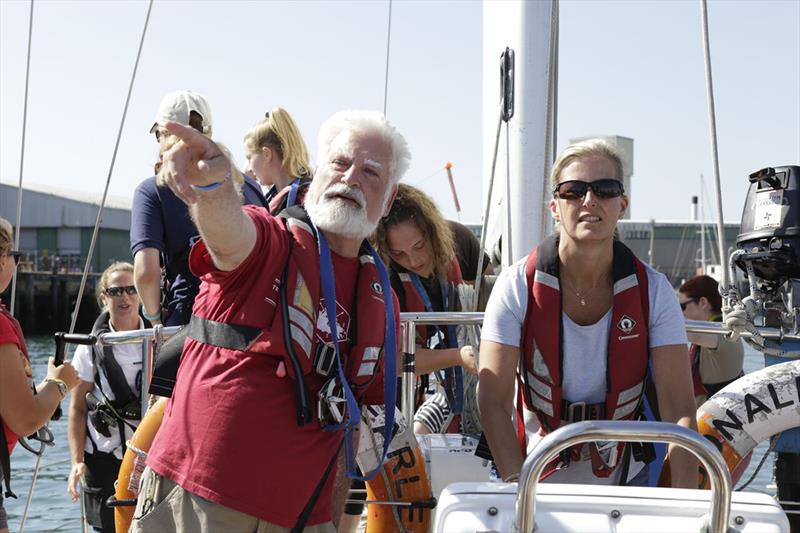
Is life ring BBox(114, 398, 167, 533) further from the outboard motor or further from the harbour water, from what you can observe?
the harbour water

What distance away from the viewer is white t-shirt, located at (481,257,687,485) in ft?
10.4

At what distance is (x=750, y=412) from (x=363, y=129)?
6.54 feet

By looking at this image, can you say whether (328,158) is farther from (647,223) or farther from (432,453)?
(647,223)

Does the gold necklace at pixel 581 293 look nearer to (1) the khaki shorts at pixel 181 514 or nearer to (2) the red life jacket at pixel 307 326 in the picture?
(2) the red life jacket at pixel 307 326

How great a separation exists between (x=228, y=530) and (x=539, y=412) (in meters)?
1.19

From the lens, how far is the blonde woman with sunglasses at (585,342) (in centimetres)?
315

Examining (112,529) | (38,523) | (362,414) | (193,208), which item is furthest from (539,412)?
(38,523)

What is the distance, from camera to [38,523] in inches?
392

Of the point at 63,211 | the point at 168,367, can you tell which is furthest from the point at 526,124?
the point at 63,211

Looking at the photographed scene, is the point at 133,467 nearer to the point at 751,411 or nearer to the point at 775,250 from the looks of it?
the point at 751,411

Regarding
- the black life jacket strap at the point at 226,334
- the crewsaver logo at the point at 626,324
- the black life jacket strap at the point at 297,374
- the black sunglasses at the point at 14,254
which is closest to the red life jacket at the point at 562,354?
the crewsaver logo at the point at 626,324

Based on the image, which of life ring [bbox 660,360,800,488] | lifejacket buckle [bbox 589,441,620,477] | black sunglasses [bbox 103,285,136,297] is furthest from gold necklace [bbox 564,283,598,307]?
black sunglasses [bbox 103,285,136,297]

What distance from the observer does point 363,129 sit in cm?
282

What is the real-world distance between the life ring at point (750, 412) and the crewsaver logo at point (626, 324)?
0.77 metres
